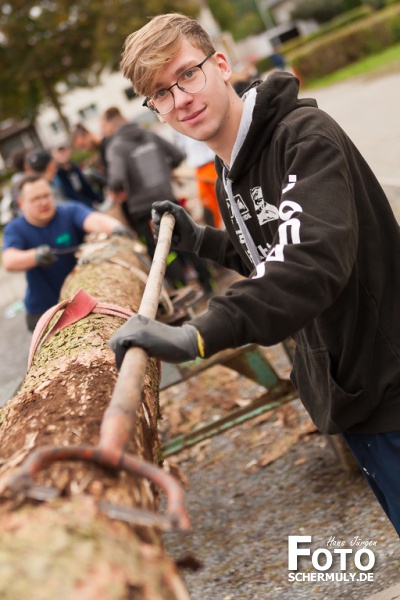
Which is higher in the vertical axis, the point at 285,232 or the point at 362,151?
the point at 285,232

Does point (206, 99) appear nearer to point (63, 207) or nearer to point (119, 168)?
point (63, 207)

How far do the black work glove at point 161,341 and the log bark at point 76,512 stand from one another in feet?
0.94

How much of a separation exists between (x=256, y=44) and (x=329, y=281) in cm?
7836

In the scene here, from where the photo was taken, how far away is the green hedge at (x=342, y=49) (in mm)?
30766

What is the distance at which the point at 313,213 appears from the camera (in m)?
2.00

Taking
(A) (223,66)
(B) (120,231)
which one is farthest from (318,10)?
(A) (223,66)

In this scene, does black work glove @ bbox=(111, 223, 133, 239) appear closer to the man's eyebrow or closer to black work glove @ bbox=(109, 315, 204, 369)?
the man's eyebrow

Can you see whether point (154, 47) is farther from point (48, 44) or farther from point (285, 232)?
point (48, 44)

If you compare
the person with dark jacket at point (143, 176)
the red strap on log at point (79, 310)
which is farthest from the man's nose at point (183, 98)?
the person with dark jacket at point (143, 176)

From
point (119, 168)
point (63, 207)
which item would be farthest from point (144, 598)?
point (119, 168)

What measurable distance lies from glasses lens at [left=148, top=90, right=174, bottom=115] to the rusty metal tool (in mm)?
920

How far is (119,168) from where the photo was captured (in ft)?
27.3

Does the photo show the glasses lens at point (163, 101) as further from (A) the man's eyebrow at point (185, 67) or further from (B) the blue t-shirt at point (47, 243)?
(B) the blue t-shirt at point (47, 243)

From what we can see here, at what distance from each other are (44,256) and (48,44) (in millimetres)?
33148
